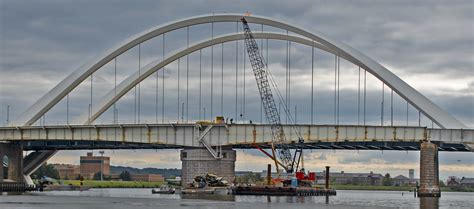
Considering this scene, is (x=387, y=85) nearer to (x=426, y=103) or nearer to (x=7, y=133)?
(x=426, y=103)

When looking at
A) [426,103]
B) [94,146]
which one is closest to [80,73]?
[94,146]

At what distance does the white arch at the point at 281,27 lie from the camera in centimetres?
11856

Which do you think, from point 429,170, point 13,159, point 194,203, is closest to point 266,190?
point 429,170

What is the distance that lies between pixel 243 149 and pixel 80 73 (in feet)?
86.6

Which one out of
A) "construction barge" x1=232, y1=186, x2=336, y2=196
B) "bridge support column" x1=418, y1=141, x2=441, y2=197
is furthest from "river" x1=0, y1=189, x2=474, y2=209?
"construction barge" x1=232, y1=186, x2=336, y2=196

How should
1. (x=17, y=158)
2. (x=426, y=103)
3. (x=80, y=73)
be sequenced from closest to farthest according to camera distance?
(x=426, y=103) < (x=80, y=73) < (x=17, y=158)

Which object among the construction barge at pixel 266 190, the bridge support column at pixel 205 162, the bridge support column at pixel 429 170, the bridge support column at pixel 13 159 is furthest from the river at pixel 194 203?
the bridge support column at pixel 13 159

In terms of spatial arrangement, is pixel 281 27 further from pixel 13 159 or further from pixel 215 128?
pixel 13 159

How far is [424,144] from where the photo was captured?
393 ft

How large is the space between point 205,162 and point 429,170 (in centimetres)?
3023

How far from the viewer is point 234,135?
415ft

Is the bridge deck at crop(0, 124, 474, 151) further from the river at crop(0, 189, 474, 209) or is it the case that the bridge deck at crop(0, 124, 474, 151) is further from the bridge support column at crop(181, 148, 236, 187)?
the river at crop(0, 189, 474, 209)

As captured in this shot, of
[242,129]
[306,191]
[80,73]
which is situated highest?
[80,73]

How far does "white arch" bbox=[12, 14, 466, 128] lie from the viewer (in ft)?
389
